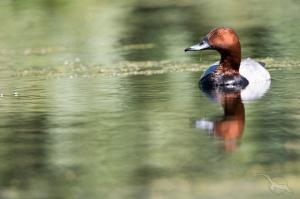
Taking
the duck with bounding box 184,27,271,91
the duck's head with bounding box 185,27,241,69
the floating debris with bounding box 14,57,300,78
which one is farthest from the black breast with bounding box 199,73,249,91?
the floating debris with bounding box 14,57,300,78

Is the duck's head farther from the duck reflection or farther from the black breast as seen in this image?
the duck reflection

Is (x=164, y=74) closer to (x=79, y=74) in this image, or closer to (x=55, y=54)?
(x=79, y=74)

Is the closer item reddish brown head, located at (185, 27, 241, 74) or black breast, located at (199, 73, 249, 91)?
black breast, located at (199, 73, 249, 91)

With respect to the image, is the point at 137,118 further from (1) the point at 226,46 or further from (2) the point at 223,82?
(1) the point at 226,46

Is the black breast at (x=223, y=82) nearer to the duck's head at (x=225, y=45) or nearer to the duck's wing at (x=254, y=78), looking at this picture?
the duck's wing at (x=254, y=78)

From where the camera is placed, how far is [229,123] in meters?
13.9

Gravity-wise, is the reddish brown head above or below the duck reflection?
above

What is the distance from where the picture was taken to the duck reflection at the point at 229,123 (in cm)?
1269

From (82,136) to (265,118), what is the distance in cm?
244

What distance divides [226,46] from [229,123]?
5.56 m

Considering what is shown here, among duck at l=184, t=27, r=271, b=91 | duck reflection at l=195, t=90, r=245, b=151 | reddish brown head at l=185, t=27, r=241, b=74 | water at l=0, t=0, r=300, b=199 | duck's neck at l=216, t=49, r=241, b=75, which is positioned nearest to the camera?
water at l=0, t=0, r=300, b=199

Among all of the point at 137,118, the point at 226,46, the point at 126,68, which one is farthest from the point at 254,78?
the point at 137,118

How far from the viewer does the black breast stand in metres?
18.4

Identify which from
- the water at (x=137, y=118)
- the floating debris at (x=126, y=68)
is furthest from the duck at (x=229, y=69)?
the floating debris at (x=126, y=68)
